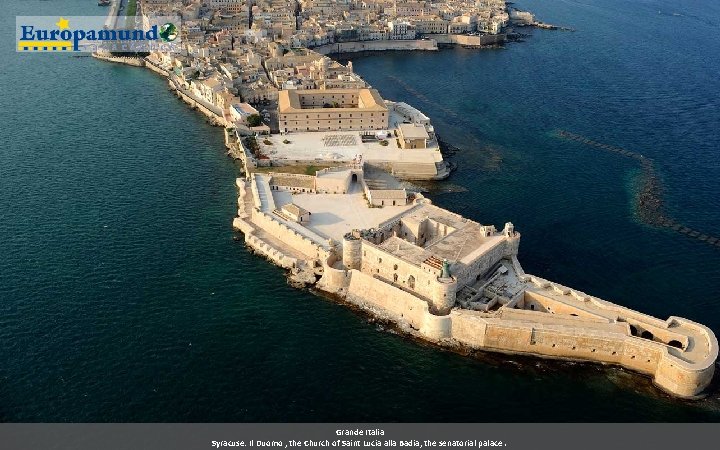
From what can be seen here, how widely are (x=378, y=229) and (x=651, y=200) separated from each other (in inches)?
1462

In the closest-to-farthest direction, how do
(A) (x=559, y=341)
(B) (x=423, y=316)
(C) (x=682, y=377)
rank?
1. (C) (x=682, y=377)
2. (A) (x=559, y=341)
3. (B) (x=423, y=316)

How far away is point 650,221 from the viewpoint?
236ft

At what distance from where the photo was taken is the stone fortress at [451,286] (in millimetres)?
49750

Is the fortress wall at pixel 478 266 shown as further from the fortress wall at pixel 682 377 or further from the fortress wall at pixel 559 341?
the fortress wall at pixel 682 377

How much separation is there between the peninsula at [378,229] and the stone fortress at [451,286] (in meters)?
0.12

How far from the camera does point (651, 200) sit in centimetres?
7675

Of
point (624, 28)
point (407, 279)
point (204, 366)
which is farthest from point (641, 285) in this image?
point (624, 28)

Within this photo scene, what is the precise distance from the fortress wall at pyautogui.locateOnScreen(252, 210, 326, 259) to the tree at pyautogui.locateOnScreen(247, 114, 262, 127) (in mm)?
27525

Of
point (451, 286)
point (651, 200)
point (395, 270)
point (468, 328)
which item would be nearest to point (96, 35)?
point (395, 270)

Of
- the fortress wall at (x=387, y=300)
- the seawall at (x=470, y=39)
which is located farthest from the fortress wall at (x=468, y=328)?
the seawall at (x=470, y=39)

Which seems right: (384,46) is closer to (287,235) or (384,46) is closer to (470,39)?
(470,39)

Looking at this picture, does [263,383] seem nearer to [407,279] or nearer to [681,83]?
[407,279]

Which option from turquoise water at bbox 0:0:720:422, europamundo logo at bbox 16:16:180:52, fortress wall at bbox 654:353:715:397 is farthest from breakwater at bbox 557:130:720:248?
europamundo logo at bbox 16:16:180:52

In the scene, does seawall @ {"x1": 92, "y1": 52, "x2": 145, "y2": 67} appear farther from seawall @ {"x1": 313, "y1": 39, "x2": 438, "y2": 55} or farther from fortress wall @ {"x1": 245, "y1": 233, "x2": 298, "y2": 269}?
fortress wall @ {"x1": 245, "y1": 233, "x2": 298, "y2": 269}
